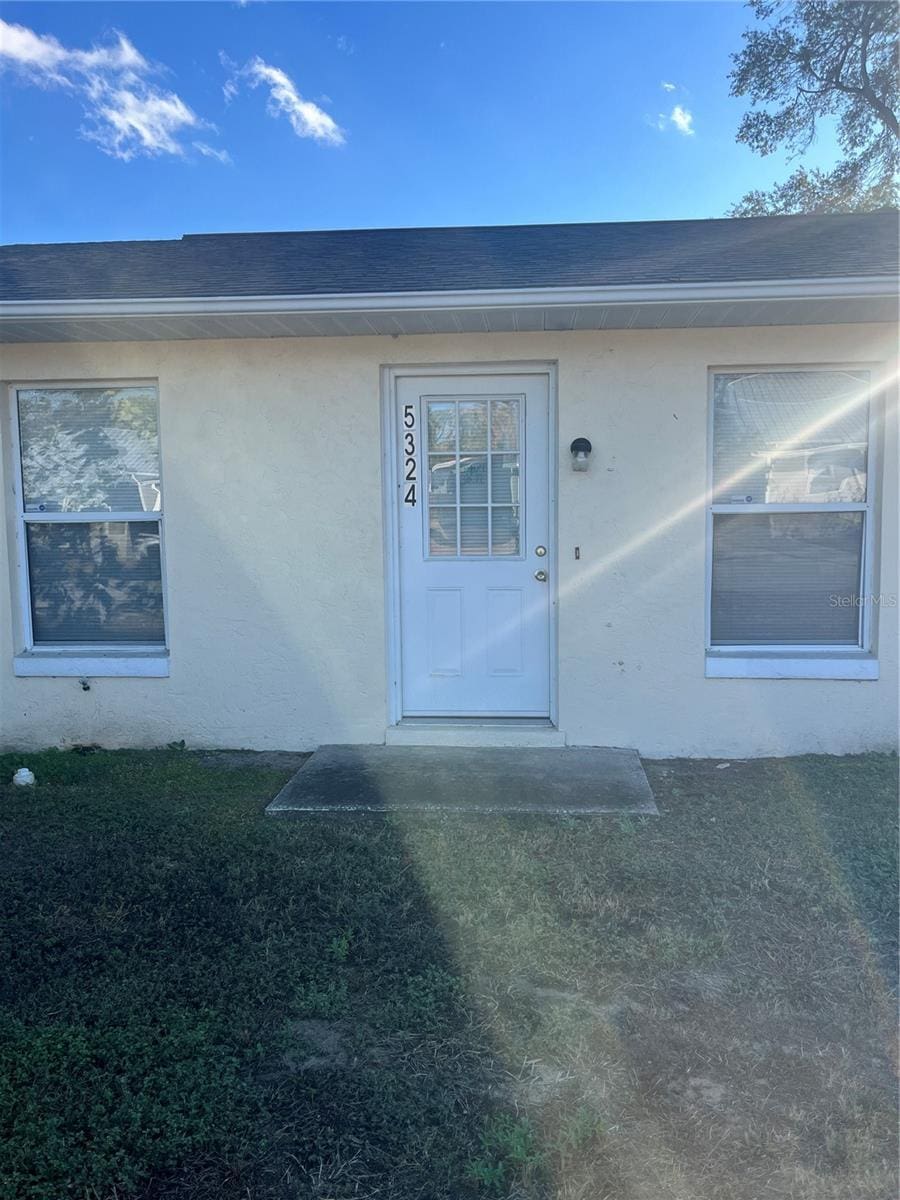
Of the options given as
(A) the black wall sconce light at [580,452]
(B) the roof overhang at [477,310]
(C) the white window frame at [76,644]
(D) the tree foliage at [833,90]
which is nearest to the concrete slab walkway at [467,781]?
(C) the white window frame at [76,644]

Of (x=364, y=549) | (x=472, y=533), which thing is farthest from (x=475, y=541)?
(x=364, y=549)

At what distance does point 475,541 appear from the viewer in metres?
5.40

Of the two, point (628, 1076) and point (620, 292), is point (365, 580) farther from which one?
point (628, 1076)

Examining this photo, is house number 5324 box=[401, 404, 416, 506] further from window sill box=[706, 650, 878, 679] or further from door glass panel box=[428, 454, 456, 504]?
window sill box=[706, 650, 878, 679]

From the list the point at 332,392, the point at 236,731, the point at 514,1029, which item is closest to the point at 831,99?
the point at 332,392

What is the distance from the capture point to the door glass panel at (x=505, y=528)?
211 inches

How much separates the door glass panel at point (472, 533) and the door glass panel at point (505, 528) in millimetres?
73

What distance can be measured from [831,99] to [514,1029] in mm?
17331

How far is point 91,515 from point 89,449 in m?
0.45

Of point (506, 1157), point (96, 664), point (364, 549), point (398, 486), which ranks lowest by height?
point (506, 1157)

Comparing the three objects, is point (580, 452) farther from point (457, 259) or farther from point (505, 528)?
point (457, 259)

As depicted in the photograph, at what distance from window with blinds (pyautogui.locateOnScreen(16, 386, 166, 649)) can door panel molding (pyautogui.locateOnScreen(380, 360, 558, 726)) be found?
1.58m

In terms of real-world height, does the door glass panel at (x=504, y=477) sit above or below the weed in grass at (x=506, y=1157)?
above

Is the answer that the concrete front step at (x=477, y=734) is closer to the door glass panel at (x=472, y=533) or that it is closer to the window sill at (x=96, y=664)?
the door glass panel at (x=472, y=533)
